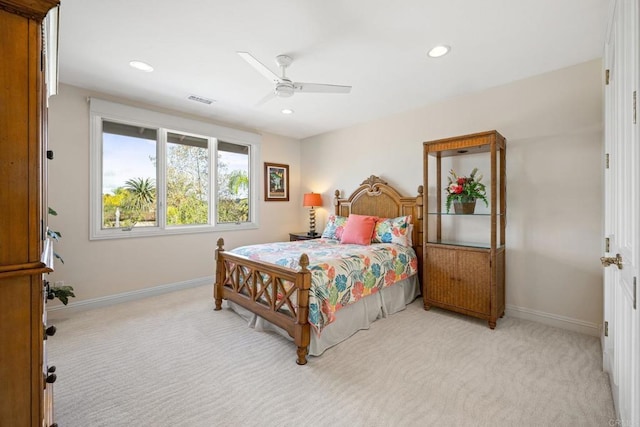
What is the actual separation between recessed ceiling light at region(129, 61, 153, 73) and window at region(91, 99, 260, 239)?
1.00 meters

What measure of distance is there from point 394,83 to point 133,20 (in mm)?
2433

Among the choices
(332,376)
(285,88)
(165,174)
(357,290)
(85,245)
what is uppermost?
(285,88)

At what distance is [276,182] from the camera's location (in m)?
5.28

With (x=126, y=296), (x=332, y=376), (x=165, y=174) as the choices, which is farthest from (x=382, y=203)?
(x=126, y=296)

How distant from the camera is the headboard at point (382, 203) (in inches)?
148

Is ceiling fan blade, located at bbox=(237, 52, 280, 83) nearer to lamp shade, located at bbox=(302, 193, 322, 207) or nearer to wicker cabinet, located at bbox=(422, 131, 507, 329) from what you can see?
wicker cabinet, located at bbox=(422, 131, 507, 329)

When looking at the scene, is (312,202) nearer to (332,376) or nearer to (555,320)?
(332,376)

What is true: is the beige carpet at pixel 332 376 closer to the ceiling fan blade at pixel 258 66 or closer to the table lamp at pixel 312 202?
the ceiling fan blade at pixel 258 66

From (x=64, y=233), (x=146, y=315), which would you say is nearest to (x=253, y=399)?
(x=146, y=315)

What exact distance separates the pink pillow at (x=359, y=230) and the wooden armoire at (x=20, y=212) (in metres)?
3.09

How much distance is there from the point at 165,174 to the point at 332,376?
346cm

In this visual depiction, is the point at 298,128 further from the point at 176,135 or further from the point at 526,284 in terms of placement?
the point at 526,284

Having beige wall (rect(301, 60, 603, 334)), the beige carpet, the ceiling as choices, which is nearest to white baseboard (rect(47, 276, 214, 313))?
the beige carpet

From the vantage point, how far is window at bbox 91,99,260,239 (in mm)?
3508
